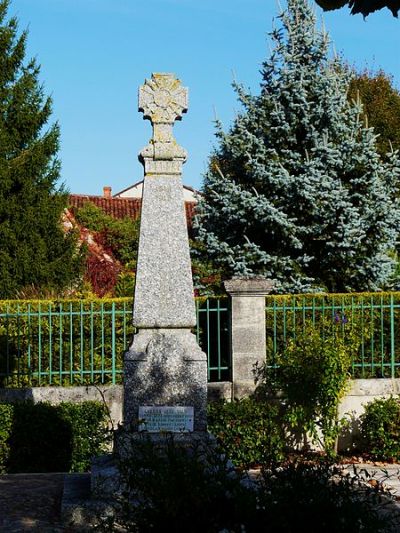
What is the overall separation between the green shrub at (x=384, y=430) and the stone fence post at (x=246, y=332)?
1.50 m

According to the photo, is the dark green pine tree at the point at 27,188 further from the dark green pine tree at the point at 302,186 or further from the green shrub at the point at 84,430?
the green shrub at the point at 84,430

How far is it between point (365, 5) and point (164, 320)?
13.7ft

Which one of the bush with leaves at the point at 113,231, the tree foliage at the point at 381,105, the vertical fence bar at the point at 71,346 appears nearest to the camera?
the vertical fence bar at the point at 71,346

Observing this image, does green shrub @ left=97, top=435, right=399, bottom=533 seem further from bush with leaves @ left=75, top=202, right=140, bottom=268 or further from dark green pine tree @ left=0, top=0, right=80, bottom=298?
bush with leaves @ left=75, top=202, right=140, bottom=268

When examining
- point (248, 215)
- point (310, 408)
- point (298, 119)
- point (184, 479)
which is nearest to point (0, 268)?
point (248, 215)

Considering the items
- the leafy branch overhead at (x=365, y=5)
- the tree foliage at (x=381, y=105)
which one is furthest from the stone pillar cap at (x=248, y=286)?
the tree foliage at (x=381, y=105)

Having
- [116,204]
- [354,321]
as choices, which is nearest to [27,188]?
[354,321]

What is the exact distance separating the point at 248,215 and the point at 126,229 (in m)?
8.99

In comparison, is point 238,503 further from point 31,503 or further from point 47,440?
point 47,440

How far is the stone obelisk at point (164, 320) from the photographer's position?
7.48 meters

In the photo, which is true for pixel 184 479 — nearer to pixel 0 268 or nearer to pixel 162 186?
pixel 162 186

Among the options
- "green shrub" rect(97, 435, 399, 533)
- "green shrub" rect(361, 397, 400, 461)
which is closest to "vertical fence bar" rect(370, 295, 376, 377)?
"green shrub" rect(361, 397, 400, 461)

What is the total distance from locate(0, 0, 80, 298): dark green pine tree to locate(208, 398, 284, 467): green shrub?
6011mm

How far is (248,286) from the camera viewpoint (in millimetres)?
11023
